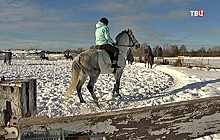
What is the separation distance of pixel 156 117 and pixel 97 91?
8.00m

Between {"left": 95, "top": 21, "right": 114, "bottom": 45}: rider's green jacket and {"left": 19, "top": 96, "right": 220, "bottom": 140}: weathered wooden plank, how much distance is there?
236 inches

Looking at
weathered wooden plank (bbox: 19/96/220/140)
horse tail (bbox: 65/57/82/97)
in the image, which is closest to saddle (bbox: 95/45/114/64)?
horse tail (bbox: 65/57/82/97)

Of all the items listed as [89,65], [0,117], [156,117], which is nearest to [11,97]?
[0,117]

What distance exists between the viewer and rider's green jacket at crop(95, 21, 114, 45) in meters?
8.05

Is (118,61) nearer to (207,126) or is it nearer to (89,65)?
(89,65)

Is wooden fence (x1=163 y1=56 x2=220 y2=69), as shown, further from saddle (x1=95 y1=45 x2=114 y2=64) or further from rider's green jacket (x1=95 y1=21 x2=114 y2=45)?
rider's green jacket (x1=95 y1=21 x2=114 y2=45)

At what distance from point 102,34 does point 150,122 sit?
6.26 metres

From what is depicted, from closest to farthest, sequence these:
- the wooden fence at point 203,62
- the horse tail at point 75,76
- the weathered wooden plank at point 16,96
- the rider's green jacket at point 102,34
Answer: the weathered wooden plank at point 16,96, the horse tail at point 75,76, the rider's green jacket at point 102,34, the wooden fence at point 203,62

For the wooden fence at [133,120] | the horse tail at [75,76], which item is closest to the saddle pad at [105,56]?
the horse tail at [75,76]

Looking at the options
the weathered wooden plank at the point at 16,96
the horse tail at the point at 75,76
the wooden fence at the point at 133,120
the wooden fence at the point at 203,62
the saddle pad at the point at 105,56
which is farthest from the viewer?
the wooden fence at the point at 203,62

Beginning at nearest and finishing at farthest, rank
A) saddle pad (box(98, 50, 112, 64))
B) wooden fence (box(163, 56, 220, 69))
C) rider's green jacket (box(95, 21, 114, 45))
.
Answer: saddle pad (box(98, 50, 112, 64)) → rider's green jacket (box(95, 21, 114, 45)) → wooden fence (box(163, 56, 220, 69))

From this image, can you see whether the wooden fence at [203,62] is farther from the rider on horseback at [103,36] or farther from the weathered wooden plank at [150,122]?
the weathered wooden plank at [150,122]

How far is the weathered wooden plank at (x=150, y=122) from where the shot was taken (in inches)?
69.2

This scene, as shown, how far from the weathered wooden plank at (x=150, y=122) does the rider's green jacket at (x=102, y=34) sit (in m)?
5.99
